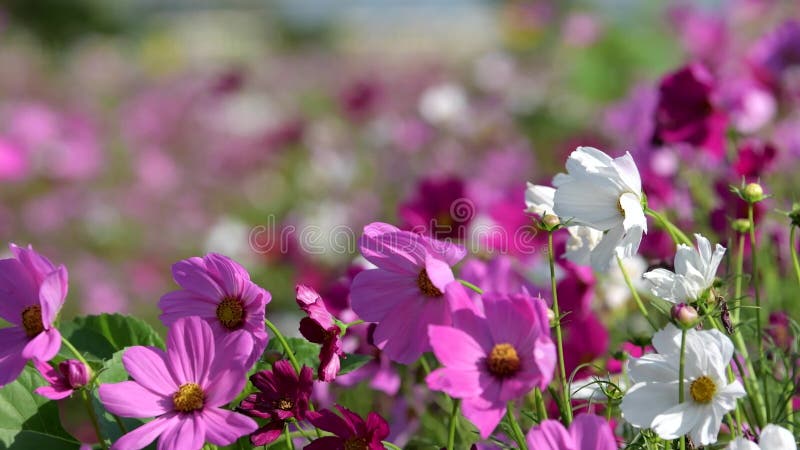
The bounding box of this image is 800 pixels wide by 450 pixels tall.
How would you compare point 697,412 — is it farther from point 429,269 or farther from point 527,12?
point 527,12

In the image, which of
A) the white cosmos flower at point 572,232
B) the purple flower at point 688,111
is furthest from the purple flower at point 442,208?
the white cosmos flower at point 572,232

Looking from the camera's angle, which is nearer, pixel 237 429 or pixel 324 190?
pixel 237 429

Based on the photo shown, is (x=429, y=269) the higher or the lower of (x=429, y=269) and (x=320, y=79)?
the higher

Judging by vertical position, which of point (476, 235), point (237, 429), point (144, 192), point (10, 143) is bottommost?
point (144, 192)

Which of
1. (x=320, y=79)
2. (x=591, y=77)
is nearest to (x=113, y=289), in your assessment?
(x=591, y=77)

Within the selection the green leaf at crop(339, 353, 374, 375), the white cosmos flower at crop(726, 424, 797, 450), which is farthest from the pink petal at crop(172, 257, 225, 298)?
the white cosmos flower at crop(726, 424, 797, 450)

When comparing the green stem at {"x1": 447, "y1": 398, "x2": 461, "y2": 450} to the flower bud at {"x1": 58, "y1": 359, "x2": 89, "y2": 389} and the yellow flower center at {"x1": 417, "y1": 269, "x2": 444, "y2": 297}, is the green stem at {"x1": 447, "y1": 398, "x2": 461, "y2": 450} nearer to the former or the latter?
the yellow flower center at {"x1": 417, "y1": 269, "x2": 444, "y2": 297}

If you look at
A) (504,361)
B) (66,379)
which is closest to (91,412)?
(66,379)
